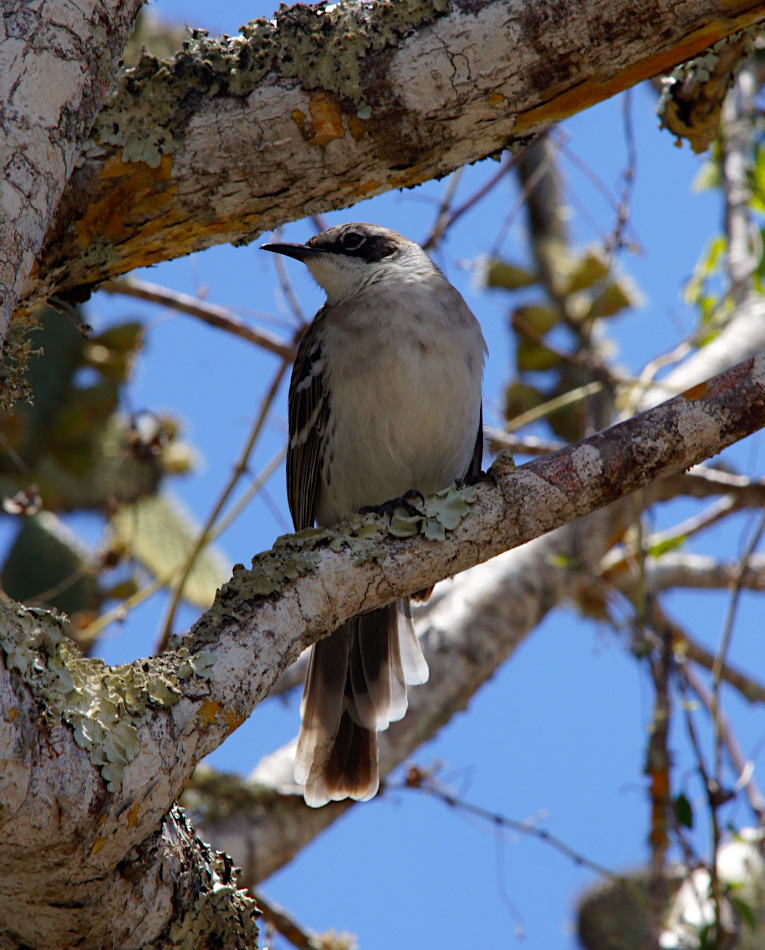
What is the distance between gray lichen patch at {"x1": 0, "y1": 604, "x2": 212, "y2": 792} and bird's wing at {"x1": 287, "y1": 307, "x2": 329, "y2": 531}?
2.28m

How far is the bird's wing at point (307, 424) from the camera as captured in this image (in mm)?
4305

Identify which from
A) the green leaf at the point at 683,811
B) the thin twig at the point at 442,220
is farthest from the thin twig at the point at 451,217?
the green leaf at the point at 683,811

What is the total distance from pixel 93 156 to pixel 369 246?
6.98ft

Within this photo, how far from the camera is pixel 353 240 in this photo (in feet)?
15.8

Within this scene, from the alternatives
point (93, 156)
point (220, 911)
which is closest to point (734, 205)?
point (93, 156)

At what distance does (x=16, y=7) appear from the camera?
226cm

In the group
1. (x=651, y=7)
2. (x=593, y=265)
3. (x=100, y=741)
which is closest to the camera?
(x=100, y=741)

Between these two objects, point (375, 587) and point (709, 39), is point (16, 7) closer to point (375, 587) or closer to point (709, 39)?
point (375, 587)

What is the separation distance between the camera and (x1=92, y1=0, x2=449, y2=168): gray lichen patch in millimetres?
2771

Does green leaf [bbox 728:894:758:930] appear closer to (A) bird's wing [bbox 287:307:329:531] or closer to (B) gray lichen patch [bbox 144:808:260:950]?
(B) gray lichen patch [bbox 144:808:260:950]

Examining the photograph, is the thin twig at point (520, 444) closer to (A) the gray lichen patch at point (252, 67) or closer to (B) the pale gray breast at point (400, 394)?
(B) the pale gray breast at point (400, 394)

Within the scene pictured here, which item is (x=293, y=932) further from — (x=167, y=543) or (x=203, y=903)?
(x=167, y=543)

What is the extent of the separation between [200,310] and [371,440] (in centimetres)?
174

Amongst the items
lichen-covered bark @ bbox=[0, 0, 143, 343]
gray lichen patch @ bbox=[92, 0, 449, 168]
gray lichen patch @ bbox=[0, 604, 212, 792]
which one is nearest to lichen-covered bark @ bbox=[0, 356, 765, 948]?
gray lichen patch @ bbox=[0, 604, 212, 792]
